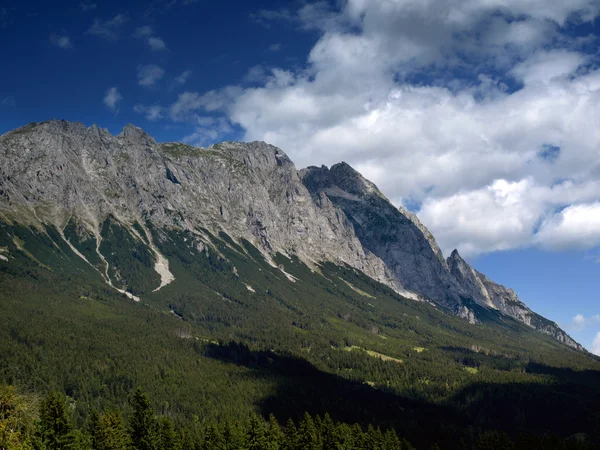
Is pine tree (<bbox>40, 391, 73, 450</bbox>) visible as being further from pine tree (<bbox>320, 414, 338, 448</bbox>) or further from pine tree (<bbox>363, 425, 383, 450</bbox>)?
pine tree (<bbox>363, 425, 383, 450</bbox>)

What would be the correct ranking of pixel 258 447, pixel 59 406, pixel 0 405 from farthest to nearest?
pixel 258 447 < pixel 59 406 < pixel 0 405

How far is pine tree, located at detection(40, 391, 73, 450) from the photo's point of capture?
81.5 m

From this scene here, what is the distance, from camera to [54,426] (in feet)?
273

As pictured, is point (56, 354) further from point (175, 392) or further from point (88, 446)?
point (88, 446)

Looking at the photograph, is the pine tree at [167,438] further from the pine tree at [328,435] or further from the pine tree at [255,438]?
the pine tree at [328,435]

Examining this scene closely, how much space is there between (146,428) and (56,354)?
4560 inches

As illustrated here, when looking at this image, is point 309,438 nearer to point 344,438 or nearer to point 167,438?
point 344,438

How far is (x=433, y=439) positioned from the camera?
181000 mm

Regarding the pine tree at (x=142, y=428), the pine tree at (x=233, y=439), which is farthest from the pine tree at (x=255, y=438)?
the pine tree at (x=142, y=428)

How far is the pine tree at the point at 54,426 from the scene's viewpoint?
267ft

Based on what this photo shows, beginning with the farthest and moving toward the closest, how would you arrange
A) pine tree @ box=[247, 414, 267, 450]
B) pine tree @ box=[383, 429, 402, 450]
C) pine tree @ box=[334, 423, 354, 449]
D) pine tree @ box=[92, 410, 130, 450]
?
pine tree @ box=[383, 429, 402, 450] < pine tree @ box=[334, 423, 354, 449] < pine tree @ box=[247, 414, 267, 450] < pine tree @ box=[92, 410, 130, 450]

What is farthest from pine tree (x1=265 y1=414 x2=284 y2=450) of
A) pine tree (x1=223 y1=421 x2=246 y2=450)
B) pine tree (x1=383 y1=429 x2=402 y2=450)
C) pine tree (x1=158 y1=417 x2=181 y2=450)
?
pine tree (x1=383 y1=429 x2=402 y2=450)

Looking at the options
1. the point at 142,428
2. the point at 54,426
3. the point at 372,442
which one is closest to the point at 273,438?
the point at 372,442

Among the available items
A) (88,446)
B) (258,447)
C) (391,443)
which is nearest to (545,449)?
(391,443)
